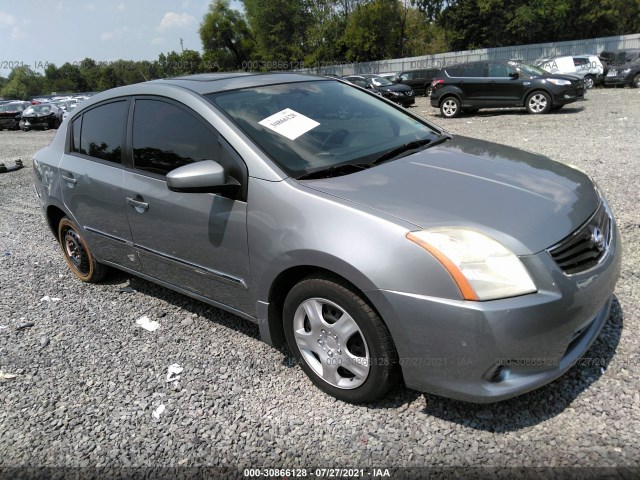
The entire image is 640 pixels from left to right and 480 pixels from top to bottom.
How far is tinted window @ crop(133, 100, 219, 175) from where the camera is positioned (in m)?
3.00

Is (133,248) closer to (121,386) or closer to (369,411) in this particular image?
(121,386)

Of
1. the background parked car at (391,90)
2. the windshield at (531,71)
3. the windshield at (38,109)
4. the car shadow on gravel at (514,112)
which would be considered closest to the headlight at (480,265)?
the car shadow on gravel at (514,112)

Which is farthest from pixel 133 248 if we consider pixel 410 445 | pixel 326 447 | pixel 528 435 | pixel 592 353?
pixel 592 353

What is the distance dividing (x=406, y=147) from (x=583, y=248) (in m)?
1.26

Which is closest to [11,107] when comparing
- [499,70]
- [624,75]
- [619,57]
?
[499,70]

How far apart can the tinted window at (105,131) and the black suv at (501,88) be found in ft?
44.0

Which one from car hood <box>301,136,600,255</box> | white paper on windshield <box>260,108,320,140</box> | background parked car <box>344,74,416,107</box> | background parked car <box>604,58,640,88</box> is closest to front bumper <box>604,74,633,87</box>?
background parked car <box>604,58,640,88</box>

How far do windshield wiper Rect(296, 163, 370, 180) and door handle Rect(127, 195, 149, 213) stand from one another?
A: 1250 mm

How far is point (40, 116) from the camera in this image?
76.0ft

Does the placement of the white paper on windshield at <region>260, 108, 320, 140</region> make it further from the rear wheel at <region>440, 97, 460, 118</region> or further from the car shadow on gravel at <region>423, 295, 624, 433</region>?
the rear wheel at <region>440, 97, 460, 118</region>

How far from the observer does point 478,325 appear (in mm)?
2045

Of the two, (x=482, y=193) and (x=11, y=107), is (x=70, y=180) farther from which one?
(x=11, y=107)

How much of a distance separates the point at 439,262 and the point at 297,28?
193ft

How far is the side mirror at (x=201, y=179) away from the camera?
2662 mm
